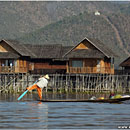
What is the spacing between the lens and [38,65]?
75.5m

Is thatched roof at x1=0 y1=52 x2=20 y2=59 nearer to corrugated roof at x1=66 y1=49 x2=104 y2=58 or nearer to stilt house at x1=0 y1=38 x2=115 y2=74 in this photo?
stilt house at x1=0 y1=38 x2=115 y2=74

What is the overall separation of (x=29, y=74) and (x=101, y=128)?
47589 millimetres

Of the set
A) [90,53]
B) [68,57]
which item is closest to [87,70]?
[90,53]

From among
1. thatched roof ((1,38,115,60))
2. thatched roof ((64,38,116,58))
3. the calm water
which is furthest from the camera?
thatched roof ((1,38,115,60))

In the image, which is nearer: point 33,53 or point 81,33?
point 33,53

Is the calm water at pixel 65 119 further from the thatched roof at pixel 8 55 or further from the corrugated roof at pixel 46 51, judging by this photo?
the corrugated roof at pixel 46 51

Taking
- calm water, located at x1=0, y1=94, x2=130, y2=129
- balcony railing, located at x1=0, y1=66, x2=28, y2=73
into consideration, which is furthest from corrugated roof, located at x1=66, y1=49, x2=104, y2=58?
calm water, located at x1=0, y1=94, x2=130, y2=129

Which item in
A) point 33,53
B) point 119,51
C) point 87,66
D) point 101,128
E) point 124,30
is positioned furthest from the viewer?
point 124,30

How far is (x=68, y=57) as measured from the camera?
69125 millimetres

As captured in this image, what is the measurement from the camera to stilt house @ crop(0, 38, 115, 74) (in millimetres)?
69188

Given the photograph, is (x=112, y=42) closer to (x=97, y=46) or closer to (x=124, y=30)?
(x=124, y=30)

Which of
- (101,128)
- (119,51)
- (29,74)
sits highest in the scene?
(119,51)

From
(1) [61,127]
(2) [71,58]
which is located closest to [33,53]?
(2) [71,58]

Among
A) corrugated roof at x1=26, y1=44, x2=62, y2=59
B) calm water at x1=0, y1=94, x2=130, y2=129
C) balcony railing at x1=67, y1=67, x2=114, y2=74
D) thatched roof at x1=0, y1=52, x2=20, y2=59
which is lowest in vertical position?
calm water at x1=0, y1=94, x2=130, y2=129
